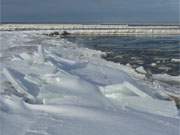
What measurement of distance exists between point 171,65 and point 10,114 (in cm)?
966

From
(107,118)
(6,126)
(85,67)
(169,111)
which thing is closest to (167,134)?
(107,118)

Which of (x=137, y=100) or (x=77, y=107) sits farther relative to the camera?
(x=137, y=100)

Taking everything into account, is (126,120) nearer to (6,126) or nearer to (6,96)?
(6,126)

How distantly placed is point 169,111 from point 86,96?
4.13ft

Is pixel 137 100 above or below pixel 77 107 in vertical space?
below

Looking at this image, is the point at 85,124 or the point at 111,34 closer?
the point at 85,124

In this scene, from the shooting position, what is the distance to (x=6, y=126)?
15.0 ft

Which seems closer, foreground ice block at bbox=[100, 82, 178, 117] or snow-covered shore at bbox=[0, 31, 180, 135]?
snow-covered shore at bbox=[0, 31, 180, 135]

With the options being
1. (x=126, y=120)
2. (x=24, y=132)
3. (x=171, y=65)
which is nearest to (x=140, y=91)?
(x=126, y=120)

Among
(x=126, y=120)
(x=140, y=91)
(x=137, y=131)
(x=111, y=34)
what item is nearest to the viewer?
(x=137, y=131)

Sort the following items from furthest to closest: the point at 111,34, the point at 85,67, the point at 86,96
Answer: the point at 111,34 < the point at 85,67 < the point at 86,96

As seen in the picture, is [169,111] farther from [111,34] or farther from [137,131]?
[111,34]

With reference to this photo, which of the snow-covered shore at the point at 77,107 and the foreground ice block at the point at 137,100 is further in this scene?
the foreground ice block at the point at 137,100

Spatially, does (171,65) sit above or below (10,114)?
below
